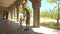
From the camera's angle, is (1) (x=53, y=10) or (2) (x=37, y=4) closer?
(2) (x=37, y=4)

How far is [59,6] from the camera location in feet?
71.9

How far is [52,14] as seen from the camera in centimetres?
2270

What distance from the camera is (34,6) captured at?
1452cm

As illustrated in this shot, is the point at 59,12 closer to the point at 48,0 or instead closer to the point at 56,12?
the point at 56,12

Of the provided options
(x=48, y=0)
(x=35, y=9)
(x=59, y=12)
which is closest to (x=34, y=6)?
(x=35, y=9)

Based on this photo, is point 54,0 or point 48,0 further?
point 48,0

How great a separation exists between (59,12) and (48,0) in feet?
12.3

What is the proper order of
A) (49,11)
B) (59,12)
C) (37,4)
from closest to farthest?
(37,4) → (59,12) → (49,11)

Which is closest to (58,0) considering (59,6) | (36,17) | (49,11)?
(59,6)

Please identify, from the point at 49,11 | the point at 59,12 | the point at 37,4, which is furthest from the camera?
the point at 49,11

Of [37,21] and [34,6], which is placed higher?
[34,6]

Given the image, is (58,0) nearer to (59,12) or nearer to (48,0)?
(59,12)

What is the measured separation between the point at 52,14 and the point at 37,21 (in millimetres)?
8303

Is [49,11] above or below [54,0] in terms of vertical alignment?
below
